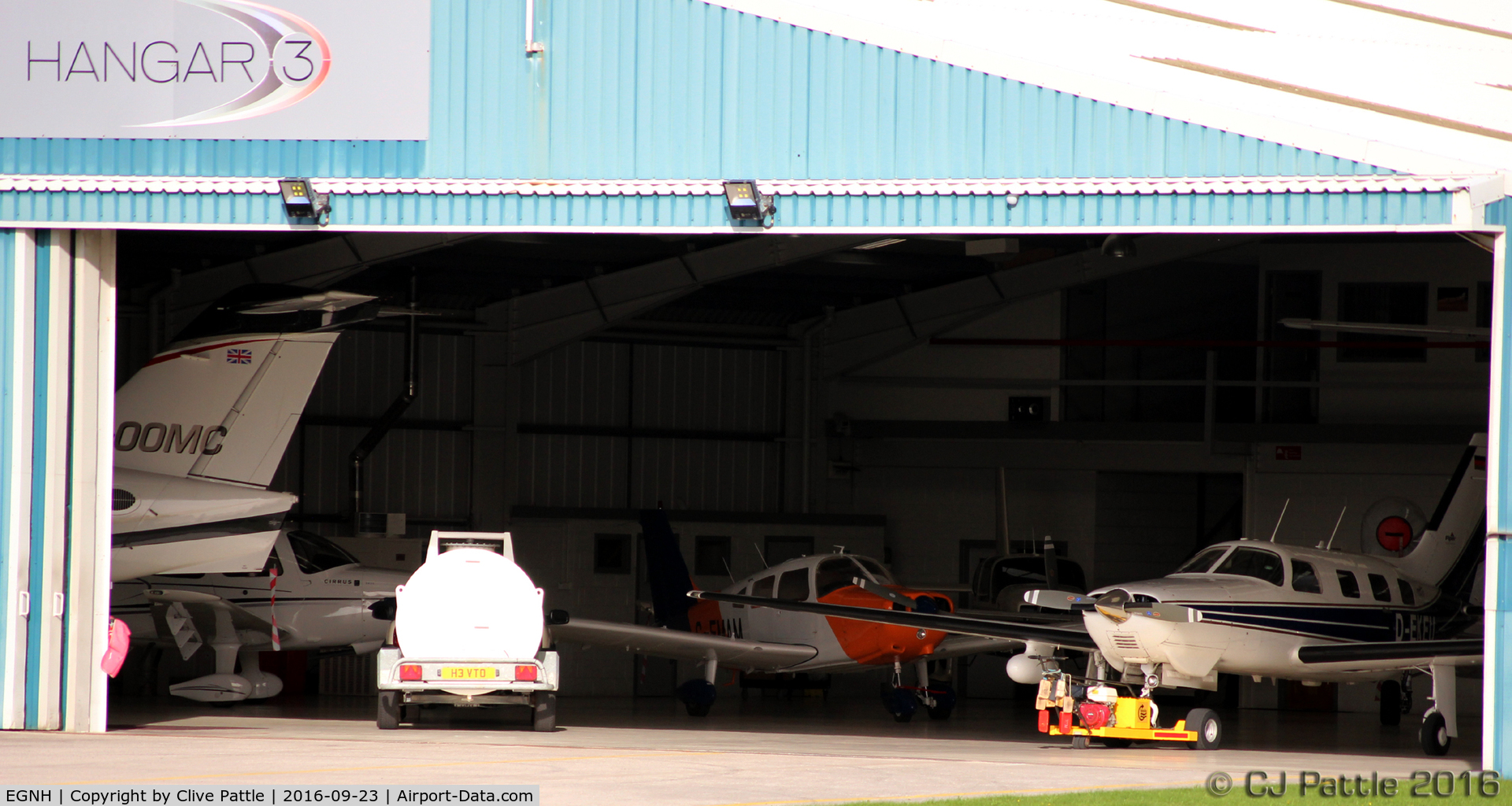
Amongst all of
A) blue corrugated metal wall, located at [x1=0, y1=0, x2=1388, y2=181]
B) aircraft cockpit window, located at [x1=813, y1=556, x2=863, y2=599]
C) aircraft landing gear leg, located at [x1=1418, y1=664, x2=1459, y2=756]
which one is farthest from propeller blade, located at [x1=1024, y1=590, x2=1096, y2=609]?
aircraft cockpit window, located at [x1=813, y1=556, x2=863, y2=599]

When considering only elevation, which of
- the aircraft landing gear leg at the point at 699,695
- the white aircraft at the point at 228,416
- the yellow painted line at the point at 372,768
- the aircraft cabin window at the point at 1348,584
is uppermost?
the white aircraft at the point at 228,416

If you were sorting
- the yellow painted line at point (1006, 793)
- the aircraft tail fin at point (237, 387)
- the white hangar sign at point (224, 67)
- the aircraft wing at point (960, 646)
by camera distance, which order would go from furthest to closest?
1. the aircraft wing at point (960, 646)
2. the aircraft tail fin at point (237, 387)
3. the white hangar sign at point (224, 67)
4. the yellow painted line at point (1006, 793)

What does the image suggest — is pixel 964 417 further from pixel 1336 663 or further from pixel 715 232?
pixel 715 232

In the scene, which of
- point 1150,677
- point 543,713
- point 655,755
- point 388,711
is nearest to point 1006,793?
point 655,755

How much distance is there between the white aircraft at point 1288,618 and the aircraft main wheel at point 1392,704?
3.58 metres

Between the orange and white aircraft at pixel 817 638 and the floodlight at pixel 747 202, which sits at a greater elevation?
the floodlight at pixel 747 202

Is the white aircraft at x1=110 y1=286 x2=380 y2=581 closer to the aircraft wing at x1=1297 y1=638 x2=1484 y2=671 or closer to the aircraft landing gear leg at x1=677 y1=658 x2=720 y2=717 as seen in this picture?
the aircraft landing gear leg at x1=677 y1=658 x2=720 y2=717

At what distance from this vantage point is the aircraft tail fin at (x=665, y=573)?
19484mm

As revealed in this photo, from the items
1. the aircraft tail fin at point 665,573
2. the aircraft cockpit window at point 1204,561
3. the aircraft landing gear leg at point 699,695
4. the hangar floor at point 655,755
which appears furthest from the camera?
the aircraft tail fin at point 665,573

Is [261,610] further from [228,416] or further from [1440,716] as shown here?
[1440,716]

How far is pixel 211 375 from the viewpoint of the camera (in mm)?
14484

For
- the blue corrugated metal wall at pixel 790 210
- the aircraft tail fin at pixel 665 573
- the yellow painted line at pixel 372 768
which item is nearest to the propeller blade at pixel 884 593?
the aircraft tail fin at pixel 665 573

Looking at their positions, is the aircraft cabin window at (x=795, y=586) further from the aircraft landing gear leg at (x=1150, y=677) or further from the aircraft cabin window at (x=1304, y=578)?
the aircraft cabin window at (x=1304, y=578)

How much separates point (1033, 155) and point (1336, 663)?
5.61 metres
